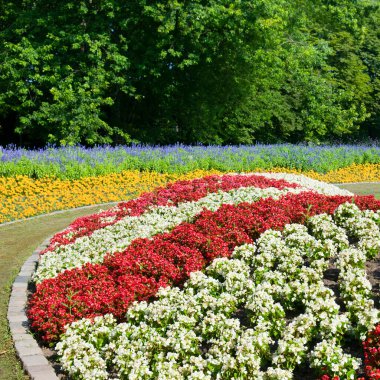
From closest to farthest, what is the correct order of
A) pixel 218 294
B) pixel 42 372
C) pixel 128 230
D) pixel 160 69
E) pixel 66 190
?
pixel 42 372, pixel 218 294, pixel 128 230, pixel 66 190, pixel 160 69

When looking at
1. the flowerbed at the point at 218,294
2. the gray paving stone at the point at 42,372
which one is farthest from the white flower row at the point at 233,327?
the gray paving stone at the point at 42,372

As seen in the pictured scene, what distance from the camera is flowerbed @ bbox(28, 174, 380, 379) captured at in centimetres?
468

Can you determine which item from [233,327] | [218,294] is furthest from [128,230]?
[233,327]

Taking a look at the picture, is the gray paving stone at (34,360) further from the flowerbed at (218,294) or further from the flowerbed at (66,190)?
the flowerbed at (66,190)

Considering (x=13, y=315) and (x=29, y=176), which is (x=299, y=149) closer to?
(x=29, y=176)

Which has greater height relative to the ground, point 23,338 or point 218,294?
point 218,294

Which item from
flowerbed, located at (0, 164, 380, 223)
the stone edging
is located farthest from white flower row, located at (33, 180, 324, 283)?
flowerbed, located at (0, 164, 380, 223)

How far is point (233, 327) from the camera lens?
506 cm

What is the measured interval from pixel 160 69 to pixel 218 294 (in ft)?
58.3

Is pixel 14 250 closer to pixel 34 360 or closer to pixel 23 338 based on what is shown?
pixel 23 338

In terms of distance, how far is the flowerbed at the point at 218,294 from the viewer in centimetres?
468

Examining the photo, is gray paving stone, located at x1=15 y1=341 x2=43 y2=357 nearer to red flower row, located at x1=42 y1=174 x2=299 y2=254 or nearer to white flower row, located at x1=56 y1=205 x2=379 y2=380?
white flower row, located at x1=56 y1=205 x2=379 y2=380

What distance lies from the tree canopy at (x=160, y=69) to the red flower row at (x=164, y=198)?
367 inches

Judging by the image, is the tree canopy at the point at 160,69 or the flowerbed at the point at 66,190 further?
the tree canopy at the point at 160,69
